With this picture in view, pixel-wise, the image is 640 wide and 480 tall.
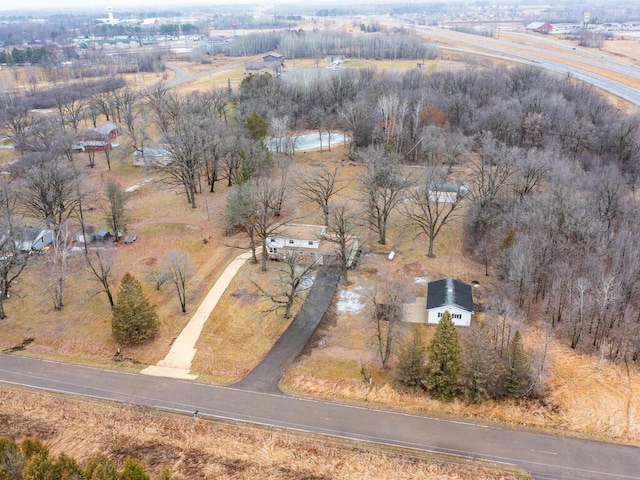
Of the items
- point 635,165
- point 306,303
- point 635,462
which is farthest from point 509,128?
point 635,462

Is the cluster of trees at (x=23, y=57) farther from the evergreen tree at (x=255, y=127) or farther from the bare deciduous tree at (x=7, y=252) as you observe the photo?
the bare deciduous tree at (x=7, y=252)

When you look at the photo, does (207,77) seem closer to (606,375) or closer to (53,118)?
(53,118)

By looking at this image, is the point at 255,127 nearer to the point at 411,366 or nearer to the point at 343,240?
the point at 343,240

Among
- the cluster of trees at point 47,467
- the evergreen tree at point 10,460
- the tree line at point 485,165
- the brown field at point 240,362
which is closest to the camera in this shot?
the cluster of trees at point 47,467

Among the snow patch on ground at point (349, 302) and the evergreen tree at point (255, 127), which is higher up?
the evergreen tree at point (255, 127)

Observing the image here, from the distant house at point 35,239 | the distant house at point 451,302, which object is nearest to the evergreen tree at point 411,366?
the distant house at point 451,302

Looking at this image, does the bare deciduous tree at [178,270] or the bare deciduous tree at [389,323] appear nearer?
the bare deciduous tree at [389,323]

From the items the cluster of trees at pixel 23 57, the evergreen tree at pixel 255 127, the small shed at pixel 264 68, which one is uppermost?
the cluster of trees at pixel 23 57
